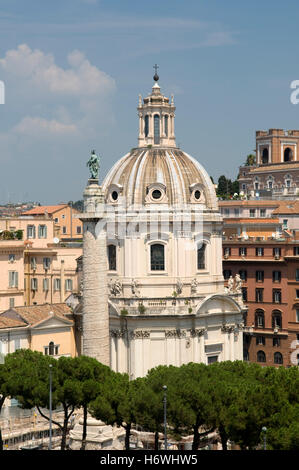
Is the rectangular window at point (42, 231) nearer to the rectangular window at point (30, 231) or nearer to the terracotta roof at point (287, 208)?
the rectangular window at point (30, 231)

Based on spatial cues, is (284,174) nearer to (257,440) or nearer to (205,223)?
(205,223)

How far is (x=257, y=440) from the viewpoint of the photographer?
147 ft

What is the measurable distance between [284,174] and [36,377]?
64760 millimetres

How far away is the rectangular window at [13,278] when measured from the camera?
73312 mm

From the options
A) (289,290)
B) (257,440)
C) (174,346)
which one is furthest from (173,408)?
(289,290)

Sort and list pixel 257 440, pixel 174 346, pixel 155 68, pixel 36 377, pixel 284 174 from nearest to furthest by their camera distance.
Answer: pixel 257 440, pixel 36 377, pixel 174 346, pixel 155 68, pixel 284 174

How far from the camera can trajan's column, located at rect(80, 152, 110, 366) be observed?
181 feet

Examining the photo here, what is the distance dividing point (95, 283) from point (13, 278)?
19.5m

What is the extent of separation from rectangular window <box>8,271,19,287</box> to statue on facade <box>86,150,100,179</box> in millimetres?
19073

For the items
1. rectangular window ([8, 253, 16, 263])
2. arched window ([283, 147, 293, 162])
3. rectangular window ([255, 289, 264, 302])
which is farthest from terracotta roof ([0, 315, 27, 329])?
arched window ([283, 147, 293, 162])

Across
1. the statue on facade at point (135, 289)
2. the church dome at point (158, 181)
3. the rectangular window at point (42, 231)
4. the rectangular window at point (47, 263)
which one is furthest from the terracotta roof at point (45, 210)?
the statue on facade at point (135, 289)

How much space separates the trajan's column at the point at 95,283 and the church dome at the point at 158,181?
11.7 metres

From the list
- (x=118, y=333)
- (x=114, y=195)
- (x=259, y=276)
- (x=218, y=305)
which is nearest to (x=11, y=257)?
(x=114, y=195)
